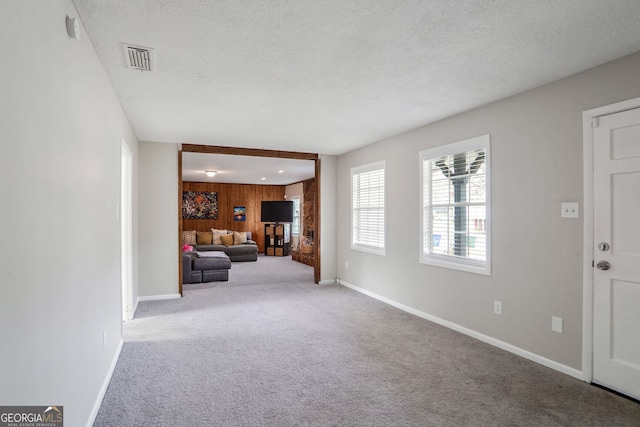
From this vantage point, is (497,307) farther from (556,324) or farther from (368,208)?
(368,208)

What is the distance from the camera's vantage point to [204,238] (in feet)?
34.7

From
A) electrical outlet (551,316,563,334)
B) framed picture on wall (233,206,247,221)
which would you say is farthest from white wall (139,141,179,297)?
framed picture on wall (233,206,247,221)

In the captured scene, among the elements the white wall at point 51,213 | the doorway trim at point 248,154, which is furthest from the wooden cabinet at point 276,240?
the white wall at point 51,213

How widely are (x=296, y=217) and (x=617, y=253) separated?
391 inches

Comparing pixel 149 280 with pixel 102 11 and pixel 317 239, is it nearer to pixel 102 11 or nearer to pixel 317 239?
pixel 317 239

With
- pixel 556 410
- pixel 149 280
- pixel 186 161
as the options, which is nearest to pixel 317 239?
pixel 149 280

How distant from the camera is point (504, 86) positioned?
308 cm

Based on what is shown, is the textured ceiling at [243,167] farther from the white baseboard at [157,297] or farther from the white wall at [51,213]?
the white wall at [51,213]

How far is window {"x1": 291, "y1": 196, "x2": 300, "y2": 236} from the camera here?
470 inches

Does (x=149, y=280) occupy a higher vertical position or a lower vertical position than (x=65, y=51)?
lower

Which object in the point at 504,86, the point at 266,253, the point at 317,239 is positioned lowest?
the point at 266,253

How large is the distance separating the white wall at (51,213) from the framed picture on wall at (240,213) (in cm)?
948

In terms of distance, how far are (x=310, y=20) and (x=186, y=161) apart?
6260 mm

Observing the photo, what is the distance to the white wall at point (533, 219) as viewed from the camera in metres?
2.80
